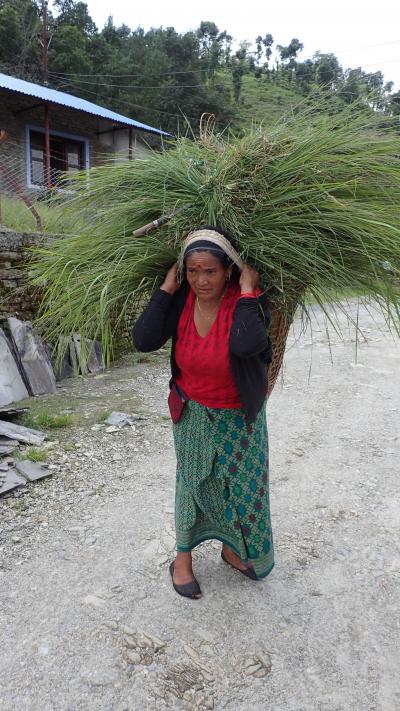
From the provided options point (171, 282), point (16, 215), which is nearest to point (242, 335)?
Answer: point (171, 282)

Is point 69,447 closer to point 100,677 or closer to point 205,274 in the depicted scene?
point 100,677

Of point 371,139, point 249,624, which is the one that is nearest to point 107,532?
point 249,624

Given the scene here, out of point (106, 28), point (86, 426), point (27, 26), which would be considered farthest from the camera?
point (106, 28)

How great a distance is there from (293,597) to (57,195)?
206 centimetres

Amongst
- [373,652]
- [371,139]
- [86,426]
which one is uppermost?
[371,139]

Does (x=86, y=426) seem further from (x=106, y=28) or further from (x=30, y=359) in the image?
(x=106, y=28)

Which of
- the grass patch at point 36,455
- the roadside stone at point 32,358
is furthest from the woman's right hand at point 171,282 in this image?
the roadside stone at point 32,358

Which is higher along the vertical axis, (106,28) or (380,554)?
(106,28)

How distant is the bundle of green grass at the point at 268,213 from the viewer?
1704 mm

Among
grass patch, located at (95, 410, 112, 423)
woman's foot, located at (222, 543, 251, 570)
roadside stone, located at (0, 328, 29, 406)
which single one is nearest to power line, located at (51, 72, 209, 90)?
roadside stone, located at (0, 328, 29, 406)

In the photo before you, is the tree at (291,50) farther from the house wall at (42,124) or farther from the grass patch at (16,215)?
the grass patch at (16,215)

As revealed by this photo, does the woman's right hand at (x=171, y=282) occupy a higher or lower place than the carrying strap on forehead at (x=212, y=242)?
lower

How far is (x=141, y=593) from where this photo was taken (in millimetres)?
2137

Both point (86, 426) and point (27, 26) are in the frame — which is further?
point (27, 26)
